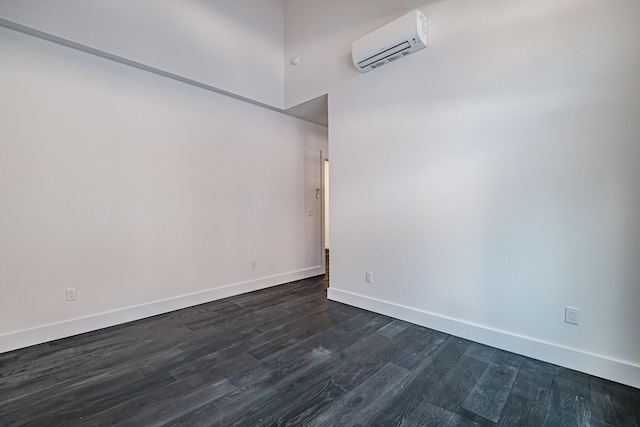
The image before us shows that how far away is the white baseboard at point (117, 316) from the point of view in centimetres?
232

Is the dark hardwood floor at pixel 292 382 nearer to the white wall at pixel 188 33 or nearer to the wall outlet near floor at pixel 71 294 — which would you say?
the wall outlet near floor at pixel 71 294

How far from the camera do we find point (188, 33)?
314 cm

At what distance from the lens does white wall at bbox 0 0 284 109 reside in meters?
2.40

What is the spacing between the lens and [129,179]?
2.85 metres

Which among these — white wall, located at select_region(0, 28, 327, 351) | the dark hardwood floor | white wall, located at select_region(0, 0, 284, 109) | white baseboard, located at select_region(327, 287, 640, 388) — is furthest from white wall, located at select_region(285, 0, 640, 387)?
white wall, located at select_region(0, 28, 327, 351)

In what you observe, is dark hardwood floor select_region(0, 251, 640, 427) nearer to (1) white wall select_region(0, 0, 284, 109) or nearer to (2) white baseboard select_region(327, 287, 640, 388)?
(2) white baseboard select_region(327, 287, 640, 388)

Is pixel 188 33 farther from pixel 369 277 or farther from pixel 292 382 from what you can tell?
pixel 292 382

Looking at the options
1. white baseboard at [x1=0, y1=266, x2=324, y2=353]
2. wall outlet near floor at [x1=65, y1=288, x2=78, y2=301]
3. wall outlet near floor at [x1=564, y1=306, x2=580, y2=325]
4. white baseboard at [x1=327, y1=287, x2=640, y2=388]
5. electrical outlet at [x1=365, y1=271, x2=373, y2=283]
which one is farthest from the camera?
electrical outlet at [x1=365, y1=271, x2=373, y2=283]

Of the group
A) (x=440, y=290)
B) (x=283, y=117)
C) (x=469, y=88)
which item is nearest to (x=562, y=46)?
(x=469, y=88)

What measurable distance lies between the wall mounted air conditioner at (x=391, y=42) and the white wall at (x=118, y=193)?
1.66 meters

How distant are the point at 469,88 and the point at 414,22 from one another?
79 cm

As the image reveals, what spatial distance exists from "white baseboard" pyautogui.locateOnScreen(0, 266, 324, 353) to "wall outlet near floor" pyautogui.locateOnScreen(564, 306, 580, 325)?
3.26 meters

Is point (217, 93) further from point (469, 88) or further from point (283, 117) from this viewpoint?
point (469, 88)

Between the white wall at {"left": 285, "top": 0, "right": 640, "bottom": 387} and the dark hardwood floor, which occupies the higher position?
the white wall at {"left": 285, "top": 0, "right": 640, "bottom": 387}
